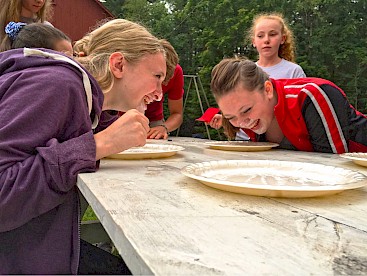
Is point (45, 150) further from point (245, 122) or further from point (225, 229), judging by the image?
point (245, 122)

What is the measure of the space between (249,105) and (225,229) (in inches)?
44.5

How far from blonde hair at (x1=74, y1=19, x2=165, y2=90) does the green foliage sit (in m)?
4.98

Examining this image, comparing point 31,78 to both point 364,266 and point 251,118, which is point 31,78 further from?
point 251,118

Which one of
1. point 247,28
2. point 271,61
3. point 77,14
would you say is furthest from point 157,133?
point 77,14

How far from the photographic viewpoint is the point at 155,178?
779 millimetres

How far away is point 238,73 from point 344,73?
6.19 m

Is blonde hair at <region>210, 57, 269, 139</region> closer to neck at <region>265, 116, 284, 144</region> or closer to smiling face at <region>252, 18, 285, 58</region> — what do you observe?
neck at <region>265, 116, 284, 144</region>

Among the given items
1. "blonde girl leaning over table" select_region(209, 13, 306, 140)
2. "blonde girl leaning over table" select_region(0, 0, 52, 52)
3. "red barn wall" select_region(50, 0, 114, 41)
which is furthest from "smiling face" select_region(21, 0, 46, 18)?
"red barn wall" select_region(50, 0, 114, 41)

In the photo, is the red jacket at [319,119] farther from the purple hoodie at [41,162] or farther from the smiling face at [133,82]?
the purple hoodie at [41,162]

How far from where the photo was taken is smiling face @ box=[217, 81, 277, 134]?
1.52 metres

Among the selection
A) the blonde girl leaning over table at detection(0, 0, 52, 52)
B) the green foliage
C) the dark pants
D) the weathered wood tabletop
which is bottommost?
the dark pants

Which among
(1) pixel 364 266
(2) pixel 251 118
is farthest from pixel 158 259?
(2) pixel 251 118

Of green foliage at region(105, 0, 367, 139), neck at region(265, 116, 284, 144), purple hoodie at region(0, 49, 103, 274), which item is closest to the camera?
purple hoodie at region(0, 49, 103, 274)

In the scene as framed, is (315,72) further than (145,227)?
Yes
